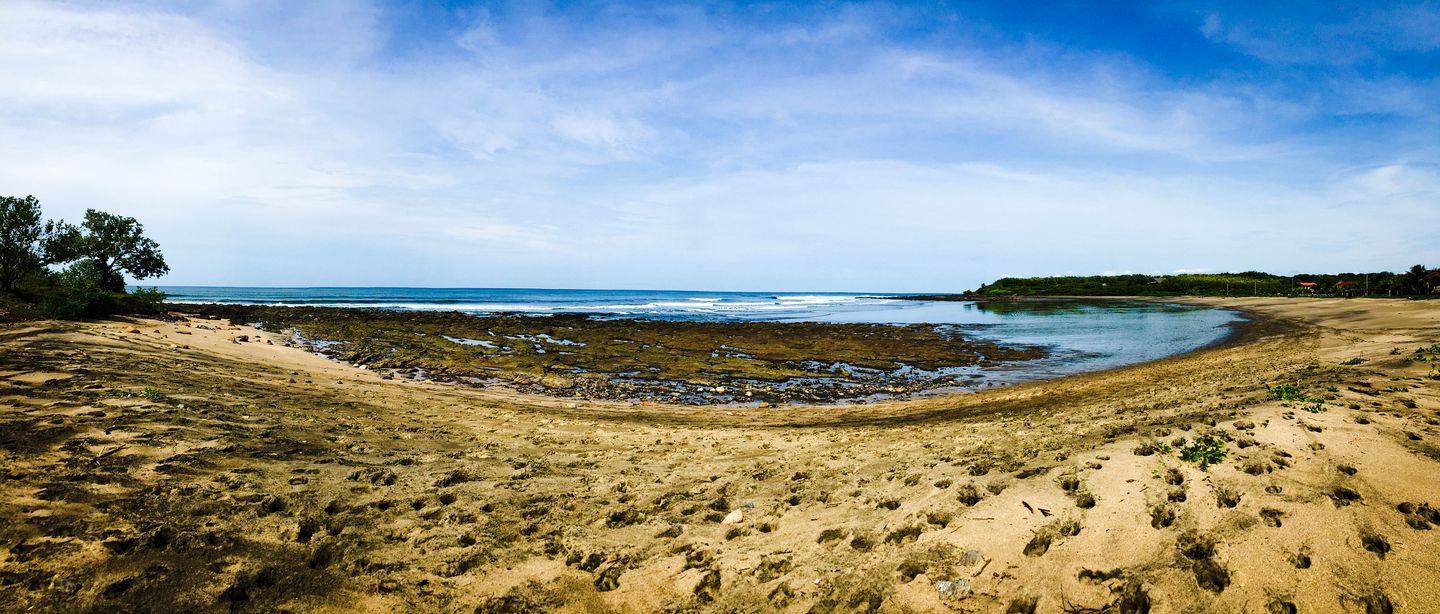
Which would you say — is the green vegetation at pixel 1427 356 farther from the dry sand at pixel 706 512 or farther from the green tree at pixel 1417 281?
the green tree at pixel 1417 281

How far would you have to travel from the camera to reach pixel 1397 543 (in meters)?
3.92

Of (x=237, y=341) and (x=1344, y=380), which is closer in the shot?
(x=1344, y=380)

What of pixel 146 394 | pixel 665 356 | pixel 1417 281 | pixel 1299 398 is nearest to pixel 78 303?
pixel 146 394

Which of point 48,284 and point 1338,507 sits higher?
point 48,284

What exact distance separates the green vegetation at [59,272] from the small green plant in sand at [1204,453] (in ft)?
89.2

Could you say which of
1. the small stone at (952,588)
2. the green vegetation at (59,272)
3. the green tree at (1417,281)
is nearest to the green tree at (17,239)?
the green vegetation at (59,272)

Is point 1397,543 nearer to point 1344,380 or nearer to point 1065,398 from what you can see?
point 1344,380

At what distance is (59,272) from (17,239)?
3888 mm

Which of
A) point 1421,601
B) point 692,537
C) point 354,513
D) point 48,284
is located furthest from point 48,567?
point 48,284

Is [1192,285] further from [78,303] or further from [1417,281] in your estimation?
[78,303]

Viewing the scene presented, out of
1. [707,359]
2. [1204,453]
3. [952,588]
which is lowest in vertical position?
[707,359]

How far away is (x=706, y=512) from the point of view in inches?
246

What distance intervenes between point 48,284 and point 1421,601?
41.8 m

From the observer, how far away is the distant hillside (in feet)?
225
